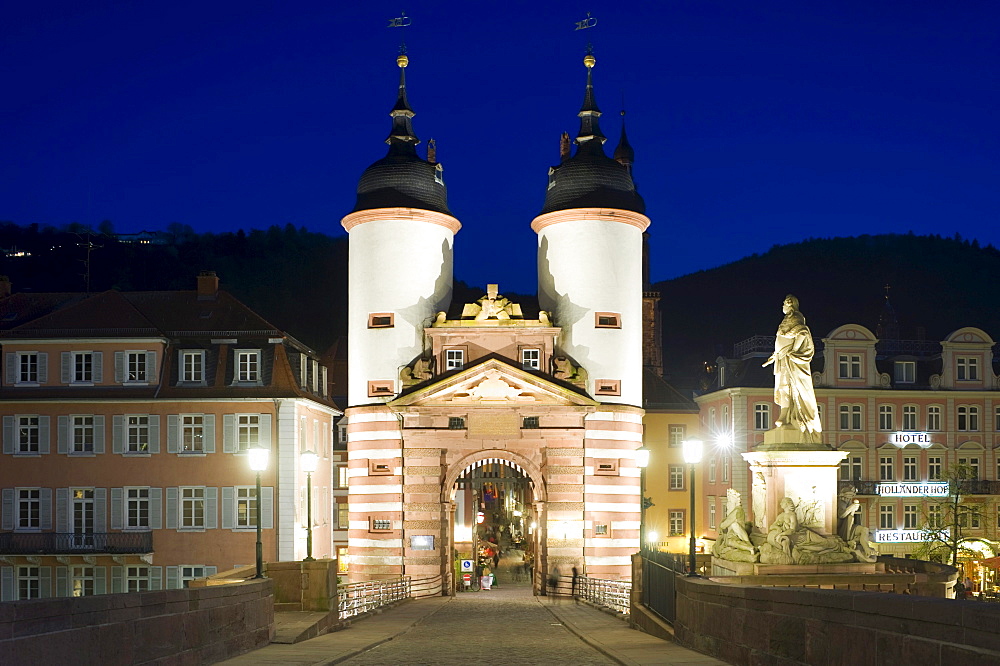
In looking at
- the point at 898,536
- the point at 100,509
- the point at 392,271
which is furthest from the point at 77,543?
the point at 898,536

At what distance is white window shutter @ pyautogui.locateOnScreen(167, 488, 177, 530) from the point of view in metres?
49.6

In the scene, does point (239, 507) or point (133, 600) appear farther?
point (239, 507)

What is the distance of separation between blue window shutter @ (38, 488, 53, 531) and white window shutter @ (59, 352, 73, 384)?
14.0 ft

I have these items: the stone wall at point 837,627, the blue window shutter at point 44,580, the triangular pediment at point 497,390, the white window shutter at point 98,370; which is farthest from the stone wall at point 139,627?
the white window shutter at point 98,370

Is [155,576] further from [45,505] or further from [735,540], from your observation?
[735,540]

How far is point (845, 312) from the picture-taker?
575 feet

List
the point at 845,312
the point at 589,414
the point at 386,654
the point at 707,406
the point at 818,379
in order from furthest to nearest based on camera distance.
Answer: the point at 845,312
the point at 707,406
the point at 818,379
the point at 589,414
the point at 386,654

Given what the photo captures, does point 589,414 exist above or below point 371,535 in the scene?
above

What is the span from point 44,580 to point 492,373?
18.6m

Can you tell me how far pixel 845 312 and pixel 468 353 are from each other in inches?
5259

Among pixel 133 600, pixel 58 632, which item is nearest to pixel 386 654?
pixel 133 600

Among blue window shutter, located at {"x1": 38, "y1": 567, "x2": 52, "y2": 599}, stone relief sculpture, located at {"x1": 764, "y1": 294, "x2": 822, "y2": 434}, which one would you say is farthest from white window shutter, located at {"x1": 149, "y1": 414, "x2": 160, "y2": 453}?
stone relief sculpture, located at {"x1": 764, "y1": 294, "x2": 822, "y2": 434}

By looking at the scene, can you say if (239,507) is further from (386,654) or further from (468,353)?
(386,654)

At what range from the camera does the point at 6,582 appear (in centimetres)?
4909
